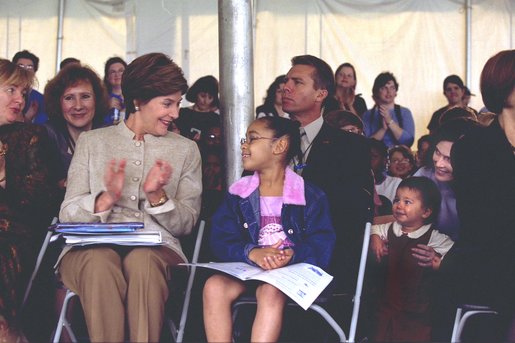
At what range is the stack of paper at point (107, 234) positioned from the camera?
3844 mm

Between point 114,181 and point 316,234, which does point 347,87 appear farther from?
point 114,181

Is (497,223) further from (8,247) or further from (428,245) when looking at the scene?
(8,247)

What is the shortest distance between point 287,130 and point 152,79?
692 millimetres

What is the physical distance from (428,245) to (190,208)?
1.18 m

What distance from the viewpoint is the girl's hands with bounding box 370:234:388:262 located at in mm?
4516

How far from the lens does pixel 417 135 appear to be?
29.5 feet

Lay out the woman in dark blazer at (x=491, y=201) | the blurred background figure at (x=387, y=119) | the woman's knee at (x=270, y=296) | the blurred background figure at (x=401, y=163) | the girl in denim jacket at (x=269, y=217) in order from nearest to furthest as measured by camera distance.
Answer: the woman's knee at (x=270, y=296)
the woman in dark blazer at (x=491, y=201)
the girl in denim jacket at (x=269, y=217)
the blurred background figure at (x=401, y=163)
the blurred background figure at (x=387, y=119)

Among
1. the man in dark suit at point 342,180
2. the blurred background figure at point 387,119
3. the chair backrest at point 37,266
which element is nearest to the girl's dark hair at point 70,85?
the chair backrest at point 37,266

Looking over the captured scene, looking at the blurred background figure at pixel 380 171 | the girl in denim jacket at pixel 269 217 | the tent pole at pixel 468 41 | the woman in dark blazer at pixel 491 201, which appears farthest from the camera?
the tent pole at pixel 468 41

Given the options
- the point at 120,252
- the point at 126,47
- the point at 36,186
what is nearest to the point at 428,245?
the point at 120,252

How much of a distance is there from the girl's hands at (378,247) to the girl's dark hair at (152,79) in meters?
1.21

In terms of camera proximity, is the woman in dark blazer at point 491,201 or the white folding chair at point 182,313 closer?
the woman in dark blazer at point 491,201

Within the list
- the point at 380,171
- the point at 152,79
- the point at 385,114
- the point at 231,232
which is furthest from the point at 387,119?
the point at 231,232

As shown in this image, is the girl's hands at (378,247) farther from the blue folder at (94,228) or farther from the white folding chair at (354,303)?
the blue folder at (94,228)
